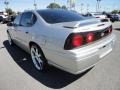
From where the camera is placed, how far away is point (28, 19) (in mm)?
5090

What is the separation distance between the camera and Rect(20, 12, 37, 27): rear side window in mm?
4720

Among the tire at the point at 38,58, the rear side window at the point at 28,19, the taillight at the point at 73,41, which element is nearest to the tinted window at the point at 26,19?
the rear side window at the point at 28,19

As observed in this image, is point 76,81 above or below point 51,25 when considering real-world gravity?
below

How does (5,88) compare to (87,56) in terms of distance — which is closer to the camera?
(87,56)

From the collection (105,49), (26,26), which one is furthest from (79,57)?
(26,26)

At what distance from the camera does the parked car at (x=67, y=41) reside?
10.9 feet

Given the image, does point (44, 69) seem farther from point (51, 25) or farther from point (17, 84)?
point (51, 25)

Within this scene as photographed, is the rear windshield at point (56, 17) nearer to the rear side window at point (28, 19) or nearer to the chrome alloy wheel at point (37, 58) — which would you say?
the rear side window at point (28, 19)

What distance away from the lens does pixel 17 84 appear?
3.91 m

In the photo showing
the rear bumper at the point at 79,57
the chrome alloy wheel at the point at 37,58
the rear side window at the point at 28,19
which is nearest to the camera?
the rear bumper at the point at 79,57

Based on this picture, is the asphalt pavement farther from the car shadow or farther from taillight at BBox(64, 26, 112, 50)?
taillight at BBox(64, 26, 112, 50)

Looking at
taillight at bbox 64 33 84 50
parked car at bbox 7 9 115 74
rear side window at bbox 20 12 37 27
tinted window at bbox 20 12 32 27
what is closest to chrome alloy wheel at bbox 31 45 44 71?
parked car at bbox 7 9 115 74

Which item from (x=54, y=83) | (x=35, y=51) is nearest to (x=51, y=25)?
(x=35, y=51)

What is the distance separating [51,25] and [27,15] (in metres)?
1.53
